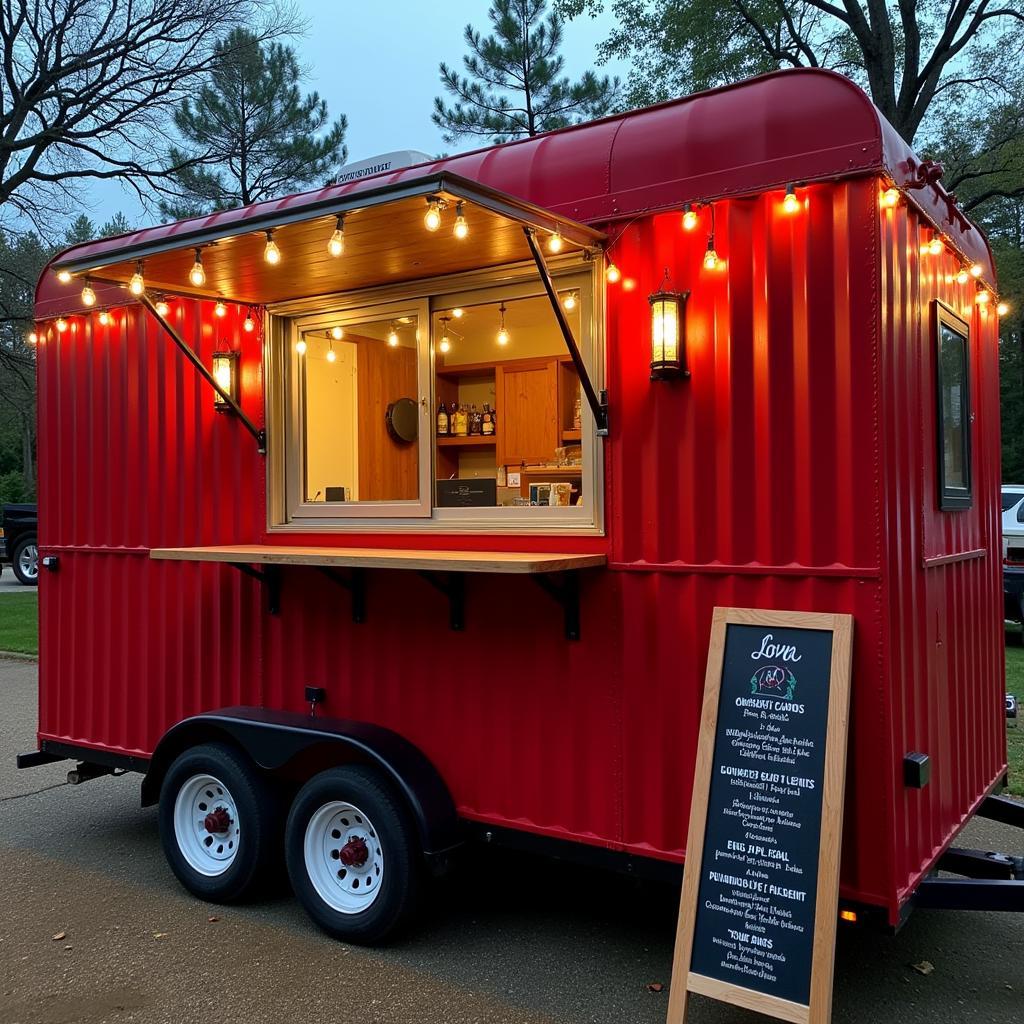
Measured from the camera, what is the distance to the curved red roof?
3365 millimetres

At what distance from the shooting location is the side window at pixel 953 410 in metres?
4.00

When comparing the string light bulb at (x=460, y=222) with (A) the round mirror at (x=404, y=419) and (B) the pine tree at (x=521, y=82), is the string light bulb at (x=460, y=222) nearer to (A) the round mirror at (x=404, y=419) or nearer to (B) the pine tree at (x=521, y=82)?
(A) the round mirror at (x=404, y=419)

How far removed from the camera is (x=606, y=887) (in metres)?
4.71

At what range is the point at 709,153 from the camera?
364cm

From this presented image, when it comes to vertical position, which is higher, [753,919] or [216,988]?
[753,919]

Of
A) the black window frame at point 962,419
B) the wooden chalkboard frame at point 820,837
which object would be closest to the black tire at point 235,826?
Result: the wooden chalkboard frame at point 820,837

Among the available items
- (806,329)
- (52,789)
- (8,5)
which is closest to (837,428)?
(806,329)

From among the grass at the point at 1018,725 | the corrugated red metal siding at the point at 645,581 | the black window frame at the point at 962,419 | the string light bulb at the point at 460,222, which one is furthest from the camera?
the grass at the point at 1018,725

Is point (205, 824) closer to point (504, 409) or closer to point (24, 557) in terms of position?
point (504, 409)

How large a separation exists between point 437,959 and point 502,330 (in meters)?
2.82

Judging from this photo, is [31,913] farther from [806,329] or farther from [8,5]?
[8,5]

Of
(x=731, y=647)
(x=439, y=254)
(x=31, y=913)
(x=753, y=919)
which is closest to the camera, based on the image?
(x=753, y=919)

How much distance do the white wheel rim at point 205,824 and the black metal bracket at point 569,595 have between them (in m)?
1.96

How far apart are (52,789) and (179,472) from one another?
2912 millimetres
